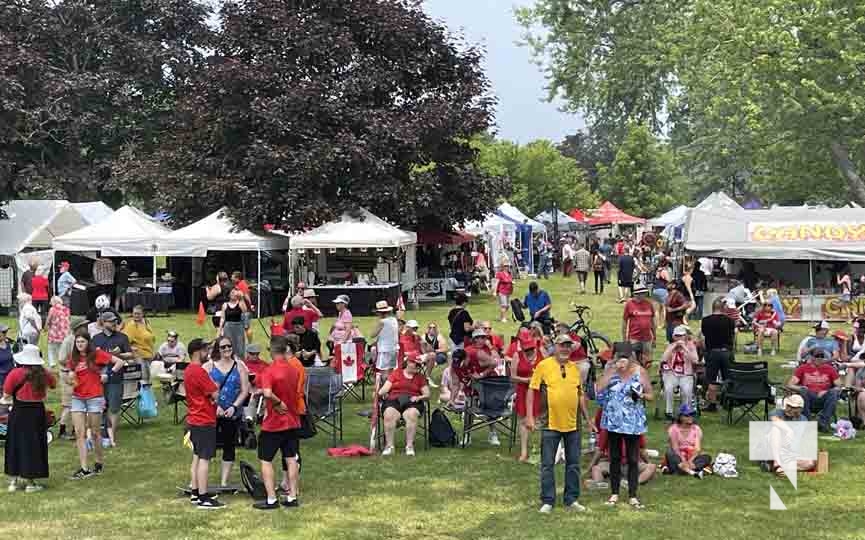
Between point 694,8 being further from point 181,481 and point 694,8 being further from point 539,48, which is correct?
point 181,481

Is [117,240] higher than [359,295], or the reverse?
[117,240]

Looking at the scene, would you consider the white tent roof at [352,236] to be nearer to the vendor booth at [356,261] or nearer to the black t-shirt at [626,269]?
the vendor booth at [356,261]

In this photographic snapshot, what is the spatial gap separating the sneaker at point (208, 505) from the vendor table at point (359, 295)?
1747cm

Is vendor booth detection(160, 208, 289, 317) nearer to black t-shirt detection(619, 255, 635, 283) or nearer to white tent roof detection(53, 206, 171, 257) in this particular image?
white tent roof detection(53, 206, 171, 257)

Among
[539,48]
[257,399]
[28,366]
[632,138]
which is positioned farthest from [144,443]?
[632,138]

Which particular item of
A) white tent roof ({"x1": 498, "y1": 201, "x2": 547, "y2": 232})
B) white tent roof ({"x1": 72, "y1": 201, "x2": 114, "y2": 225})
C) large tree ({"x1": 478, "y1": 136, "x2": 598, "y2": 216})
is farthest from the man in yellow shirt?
large tree ({"x1": 478, "y1": 136, "x2": 598, "y2": 216})

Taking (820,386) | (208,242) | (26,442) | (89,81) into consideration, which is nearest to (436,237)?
(208,242)

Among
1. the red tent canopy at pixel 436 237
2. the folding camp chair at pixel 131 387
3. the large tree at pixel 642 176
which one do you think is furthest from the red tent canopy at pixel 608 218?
the folding camp chair at pixel 131 387

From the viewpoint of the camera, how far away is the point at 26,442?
9.91 m

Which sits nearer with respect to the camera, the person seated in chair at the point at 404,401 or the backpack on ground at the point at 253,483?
the backpack on ground at the point at 253,483

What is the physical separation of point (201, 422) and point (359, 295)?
17787 mm

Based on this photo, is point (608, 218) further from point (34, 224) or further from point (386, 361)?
point (386, 361)

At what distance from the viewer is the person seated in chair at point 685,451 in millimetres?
10492

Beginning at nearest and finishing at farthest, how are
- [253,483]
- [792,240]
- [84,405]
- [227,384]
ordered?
1. [253,483]
2. [227,384]
3. [84,405]
4. [792,240]
